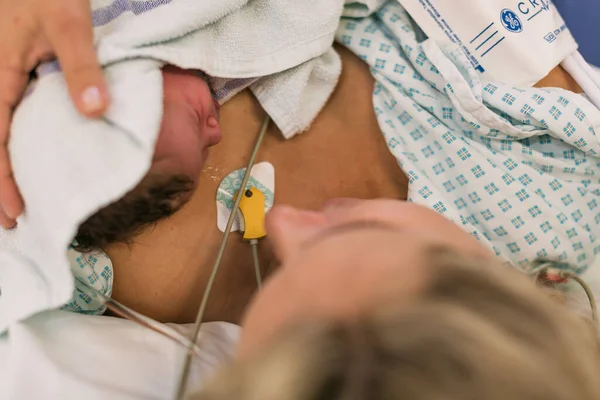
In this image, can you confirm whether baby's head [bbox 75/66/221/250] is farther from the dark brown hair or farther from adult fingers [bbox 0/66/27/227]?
adult fingers [bbox 0/66/27/227]

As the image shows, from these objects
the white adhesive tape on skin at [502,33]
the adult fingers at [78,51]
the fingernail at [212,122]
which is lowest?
the white adhesive tape on skin at [502,33]

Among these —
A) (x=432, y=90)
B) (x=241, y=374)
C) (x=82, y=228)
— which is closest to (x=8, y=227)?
(x=82, y=228)

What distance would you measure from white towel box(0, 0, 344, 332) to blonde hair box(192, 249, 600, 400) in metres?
0.36

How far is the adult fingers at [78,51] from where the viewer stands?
0.71 metres

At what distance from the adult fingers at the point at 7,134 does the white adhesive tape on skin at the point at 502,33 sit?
721 mm

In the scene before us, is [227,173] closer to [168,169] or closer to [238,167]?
[238,167]

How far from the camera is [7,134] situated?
78 cm

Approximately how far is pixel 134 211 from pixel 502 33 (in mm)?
750

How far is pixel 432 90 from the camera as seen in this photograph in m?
1.07

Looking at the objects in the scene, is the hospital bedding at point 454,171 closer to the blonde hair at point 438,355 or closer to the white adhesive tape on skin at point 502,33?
the white adhesive tape on skin at point 502,33

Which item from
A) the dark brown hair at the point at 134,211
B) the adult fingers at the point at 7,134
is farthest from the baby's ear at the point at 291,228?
the adult fingers at the point at 7,134

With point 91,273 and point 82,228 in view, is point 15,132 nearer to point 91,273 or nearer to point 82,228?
point 82,228

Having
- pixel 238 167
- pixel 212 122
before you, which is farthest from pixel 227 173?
pixel 212 122

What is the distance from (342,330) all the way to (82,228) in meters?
0.52
